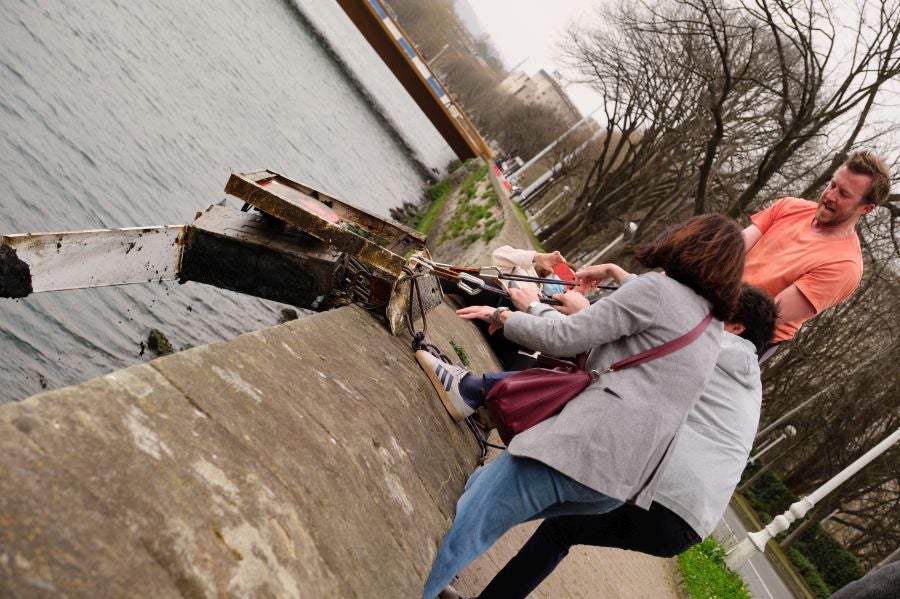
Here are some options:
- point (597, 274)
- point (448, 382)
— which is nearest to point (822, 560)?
point (597, 274)

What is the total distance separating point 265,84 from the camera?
20562mm

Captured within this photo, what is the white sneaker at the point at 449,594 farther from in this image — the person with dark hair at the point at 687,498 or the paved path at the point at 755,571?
the paved path at the point at 755,571

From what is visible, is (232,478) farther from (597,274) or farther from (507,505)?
(597,274)

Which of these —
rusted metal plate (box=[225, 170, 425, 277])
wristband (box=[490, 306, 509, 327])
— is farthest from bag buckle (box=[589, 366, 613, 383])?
rusted metal plate (box=[225, 170, 425, 277])

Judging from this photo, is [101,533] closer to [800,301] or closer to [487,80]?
[800,301]

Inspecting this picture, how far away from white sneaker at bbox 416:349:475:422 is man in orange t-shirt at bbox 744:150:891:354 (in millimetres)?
1900

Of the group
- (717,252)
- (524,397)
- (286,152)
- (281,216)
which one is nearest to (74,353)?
(281,216)

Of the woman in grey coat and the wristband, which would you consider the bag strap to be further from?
the wristband

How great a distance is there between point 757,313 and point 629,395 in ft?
4.16

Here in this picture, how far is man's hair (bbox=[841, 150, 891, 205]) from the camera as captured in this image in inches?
161

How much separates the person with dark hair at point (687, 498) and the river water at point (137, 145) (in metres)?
4.04

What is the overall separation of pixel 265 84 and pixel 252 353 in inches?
768

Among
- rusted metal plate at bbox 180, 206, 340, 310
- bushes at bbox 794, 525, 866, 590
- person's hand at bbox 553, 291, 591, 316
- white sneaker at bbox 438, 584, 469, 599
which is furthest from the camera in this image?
bushes at bbox 794, 525, 866, 590

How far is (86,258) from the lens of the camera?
180 inches
